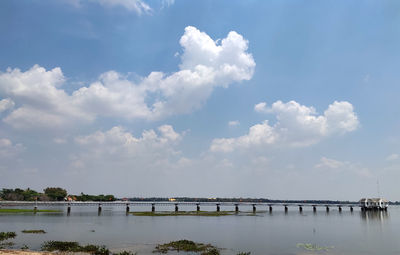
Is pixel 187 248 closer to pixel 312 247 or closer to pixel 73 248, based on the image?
pixel 73 248

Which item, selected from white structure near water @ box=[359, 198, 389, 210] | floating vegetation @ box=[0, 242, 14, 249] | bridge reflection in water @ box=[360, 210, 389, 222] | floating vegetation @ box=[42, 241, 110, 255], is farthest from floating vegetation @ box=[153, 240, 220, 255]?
white structure near water @ box=[359, 198, 389, 210]

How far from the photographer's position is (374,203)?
7470 inches

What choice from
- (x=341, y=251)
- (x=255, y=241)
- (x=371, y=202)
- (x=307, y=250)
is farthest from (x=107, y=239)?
(x=371, y=202)

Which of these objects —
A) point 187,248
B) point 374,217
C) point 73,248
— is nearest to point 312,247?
point 187,248

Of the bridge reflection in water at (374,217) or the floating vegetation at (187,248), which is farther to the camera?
the bridge reflection in water at (374,217)

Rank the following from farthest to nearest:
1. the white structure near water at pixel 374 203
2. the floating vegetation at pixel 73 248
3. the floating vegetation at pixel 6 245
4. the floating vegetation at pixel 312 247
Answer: the white structure near water at pixel 374 203 → the floating vegetation at pixel 312 247 → the floating vegetation at pixel 6 245 → the floating vegetation at pixel 73 248

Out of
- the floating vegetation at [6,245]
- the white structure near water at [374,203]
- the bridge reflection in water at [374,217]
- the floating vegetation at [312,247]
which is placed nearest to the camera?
the floating vegetation at [6,245]

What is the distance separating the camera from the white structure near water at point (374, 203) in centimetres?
18600

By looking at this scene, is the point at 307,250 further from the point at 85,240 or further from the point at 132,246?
the point at 85,240

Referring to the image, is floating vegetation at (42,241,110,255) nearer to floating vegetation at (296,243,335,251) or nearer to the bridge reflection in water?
floating vegetation at (296,243,335,251)

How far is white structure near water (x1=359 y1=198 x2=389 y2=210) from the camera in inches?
7323

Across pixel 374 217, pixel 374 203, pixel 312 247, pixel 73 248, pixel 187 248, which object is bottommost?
pixel 374 217

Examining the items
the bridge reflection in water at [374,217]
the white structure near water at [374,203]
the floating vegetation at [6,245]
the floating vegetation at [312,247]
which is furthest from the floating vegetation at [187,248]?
the white structure near water at [374,203]

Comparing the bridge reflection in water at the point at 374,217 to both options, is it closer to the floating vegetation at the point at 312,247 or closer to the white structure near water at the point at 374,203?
the white structure near water at the point at 374,203
